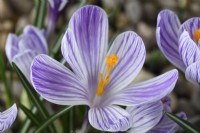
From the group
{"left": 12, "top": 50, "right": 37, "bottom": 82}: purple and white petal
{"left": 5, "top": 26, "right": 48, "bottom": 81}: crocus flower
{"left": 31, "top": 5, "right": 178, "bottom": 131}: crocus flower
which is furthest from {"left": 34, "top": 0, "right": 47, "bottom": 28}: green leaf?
{"left": 31, "top": 5, "right": 178, "bottom": 131}: crocus flower

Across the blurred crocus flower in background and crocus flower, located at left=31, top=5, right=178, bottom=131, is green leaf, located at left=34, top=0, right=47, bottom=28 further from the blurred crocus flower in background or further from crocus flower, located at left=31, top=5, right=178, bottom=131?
crocus flower, located at left=31, top=5, right=178, bottom=131

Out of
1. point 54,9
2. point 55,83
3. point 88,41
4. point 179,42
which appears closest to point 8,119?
point 55,83

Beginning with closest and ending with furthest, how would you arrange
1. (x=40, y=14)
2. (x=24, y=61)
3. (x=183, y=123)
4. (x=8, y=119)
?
(x=8, y=119) → (x=183, y=123) → (x=24, y=61) → (x=40, y=14)

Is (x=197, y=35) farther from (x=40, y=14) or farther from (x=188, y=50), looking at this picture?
(x=40, y=14)

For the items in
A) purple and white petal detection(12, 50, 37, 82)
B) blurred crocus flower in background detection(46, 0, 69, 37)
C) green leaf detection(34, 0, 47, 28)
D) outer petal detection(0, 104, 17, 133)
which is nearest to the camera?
outer petal detection(0, 104, 17, 133)

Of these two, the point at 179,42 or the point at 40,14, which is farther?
the point at 40,14

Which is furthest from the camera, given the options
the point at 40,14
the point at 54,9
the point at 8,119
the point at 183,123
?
the point at 40,14
